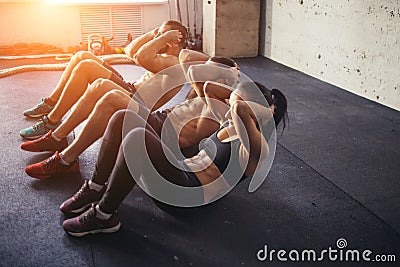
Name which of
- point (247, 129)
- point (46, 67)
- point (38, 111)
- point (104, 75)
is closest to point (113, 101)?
point (104, 75)

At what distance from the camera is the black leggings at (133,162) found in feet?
5.33

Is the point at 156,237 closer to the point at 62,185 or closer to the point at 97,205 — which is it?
the point at 97,205

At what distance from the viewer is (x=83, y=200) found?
1848 mm

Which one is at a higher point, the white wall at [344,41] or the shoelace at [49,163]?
the white wall at [344,41]

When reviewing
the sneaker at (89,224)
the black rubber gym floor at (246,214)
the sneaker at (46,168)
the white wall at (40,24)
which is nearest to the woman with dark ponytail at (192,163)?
the sneaker at (89,224)

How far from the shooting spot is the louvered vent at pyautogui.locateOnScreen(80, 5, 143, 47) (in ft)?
17.9

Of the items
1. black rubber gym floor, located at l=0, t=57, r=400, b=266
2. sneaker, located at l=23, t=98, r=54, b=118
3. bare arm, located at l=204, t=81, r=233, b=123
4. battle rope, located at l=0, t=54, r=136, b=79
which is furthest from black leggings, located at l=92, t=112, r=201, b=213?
battle rope, located at l=0, t=54, r=136, b=79

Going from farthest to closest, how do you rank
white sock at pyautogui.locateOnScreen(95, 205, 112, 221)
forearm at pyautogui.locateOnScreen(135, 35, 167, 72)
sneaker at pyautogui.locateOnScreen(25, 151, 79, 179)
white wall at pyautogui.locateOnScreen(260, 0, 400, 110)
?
white wall at pyautogui.locateOnScreen(260, 0, 400, 110), forearm at pyautogui.locateOnScreen(135, 35, 167, 72), sneaker at pyautogui.locateOnScreen(25, 151, 79, 179), white sock at pyautogui.locateOnScreen(95, 205, 112, 221)

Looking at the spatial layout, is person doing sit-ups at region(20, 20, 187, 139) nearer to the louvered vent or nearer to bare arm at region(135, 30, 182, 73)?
bare arm at region(135, 30, 182, 73)

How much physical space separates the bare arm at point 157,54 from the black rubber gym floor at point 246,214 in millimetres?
629

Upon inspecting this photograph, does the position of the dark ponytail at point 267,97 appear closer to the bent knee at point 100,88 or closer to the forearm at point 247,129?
the forearm at point 247,129

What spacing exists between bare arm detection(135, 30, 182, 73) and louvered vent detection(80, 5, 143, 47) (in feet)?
11.3

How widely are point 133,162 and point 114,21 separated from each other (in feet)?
14.2

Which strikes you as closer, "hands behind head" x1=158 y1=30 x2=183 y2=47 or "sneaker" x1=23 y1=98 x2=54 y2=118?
"hands behind head" x1=158 y1=30 x2=183 y2=47
